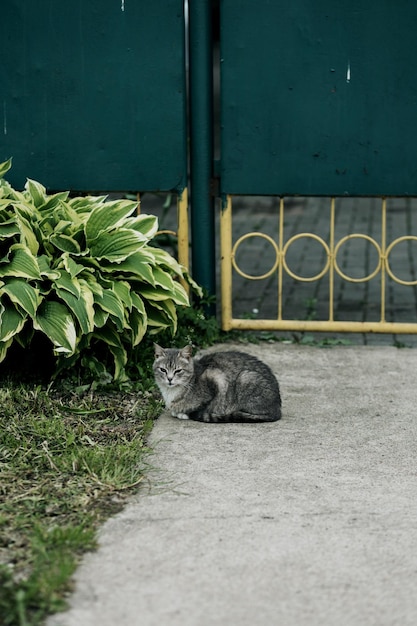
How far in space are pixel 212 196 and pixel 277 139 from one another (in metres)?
0.60

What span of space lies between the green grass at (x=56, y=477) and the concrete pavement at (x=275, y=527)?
9cm

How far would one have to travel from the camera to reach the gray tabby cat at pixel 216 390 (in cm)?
560

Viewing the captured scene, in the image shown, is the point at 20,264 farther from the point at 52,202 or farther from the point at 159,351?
the point at 159,351

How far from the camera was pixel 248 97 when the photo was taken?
6773 millimetres

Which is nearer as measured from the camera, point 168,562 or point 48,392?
point 168,562

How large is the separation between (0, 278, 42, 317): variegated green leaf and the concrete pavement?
3.10ft

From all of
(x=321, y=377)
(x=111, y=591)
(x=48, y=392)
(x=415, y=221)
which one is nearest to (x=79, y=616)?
(x=111, y=591)

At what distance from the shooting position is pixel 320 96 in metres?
6.73

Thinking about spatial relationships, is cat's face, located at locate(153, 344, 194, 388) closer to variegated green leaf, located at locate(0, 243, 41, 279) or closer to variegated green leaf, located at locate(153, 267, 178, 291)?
variegated green leaf, located at locate(153, 267, 178, 291)

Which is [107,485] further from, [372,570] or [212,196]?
[212,196]

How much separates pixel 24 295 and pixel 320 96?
2476 millimetres

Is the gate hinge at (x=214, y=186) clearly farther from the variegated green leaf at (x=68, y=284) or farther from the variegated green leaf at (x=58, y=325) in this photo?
the variegated green leaf at (x=58, y=325)

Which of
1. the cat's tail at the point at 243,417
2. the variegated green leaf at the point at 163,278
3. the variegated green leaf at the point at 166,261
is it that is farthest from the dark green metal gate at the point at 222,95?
the cat's tail at the point at 243,417

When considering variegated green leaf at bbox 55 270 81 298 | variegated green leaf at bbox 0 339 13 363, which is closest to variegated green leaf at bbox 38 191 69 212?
variegated green leaf at bbox 55 270 81 298
